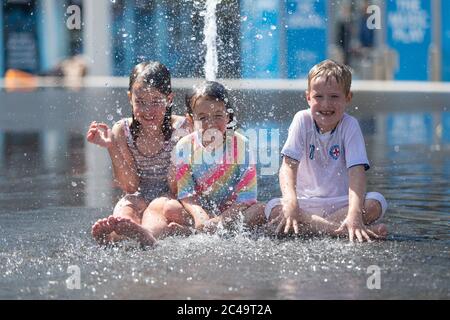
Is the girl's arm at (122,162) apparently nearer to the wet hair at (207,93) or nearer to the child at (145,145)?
the child at (145,145)

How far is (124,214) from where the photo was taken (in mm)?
5645

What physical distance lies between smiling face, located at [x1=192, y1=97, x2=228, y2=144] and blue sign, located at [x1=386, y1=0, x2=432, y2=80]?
19157mm

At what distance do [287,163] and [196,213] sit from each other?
565mm

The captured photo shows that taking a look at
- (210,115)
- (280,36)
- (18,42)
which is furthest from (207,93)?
(18,42)

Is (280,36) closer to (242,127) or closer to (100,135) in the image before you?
(242,127)

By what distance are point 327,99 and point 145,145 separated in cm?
107

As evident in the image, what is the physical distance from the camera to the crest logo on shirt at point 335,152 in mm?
5660

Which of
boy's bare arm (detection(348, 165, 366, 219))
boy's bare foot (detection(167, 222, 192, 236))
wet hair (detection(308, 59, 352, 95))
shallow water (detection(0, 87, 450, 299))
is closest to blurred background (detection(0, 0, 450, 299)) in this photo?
shallow water (detection(0, 87, 450, 299))

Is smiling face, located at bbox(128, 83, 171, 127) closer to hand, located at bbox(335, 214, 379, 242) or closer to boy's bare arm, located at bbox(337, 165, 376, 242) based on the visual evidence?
boy's bare arm, located at bbox(337, 165, 376, 242)

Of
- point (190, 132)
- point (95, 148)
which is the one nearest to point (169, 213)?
point (190, 132)

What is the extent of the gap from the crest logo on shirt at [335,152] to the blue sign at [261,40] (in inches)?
593

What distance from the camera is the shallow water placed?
13.9 feet

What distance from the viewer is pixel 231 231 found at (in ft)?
18.2
